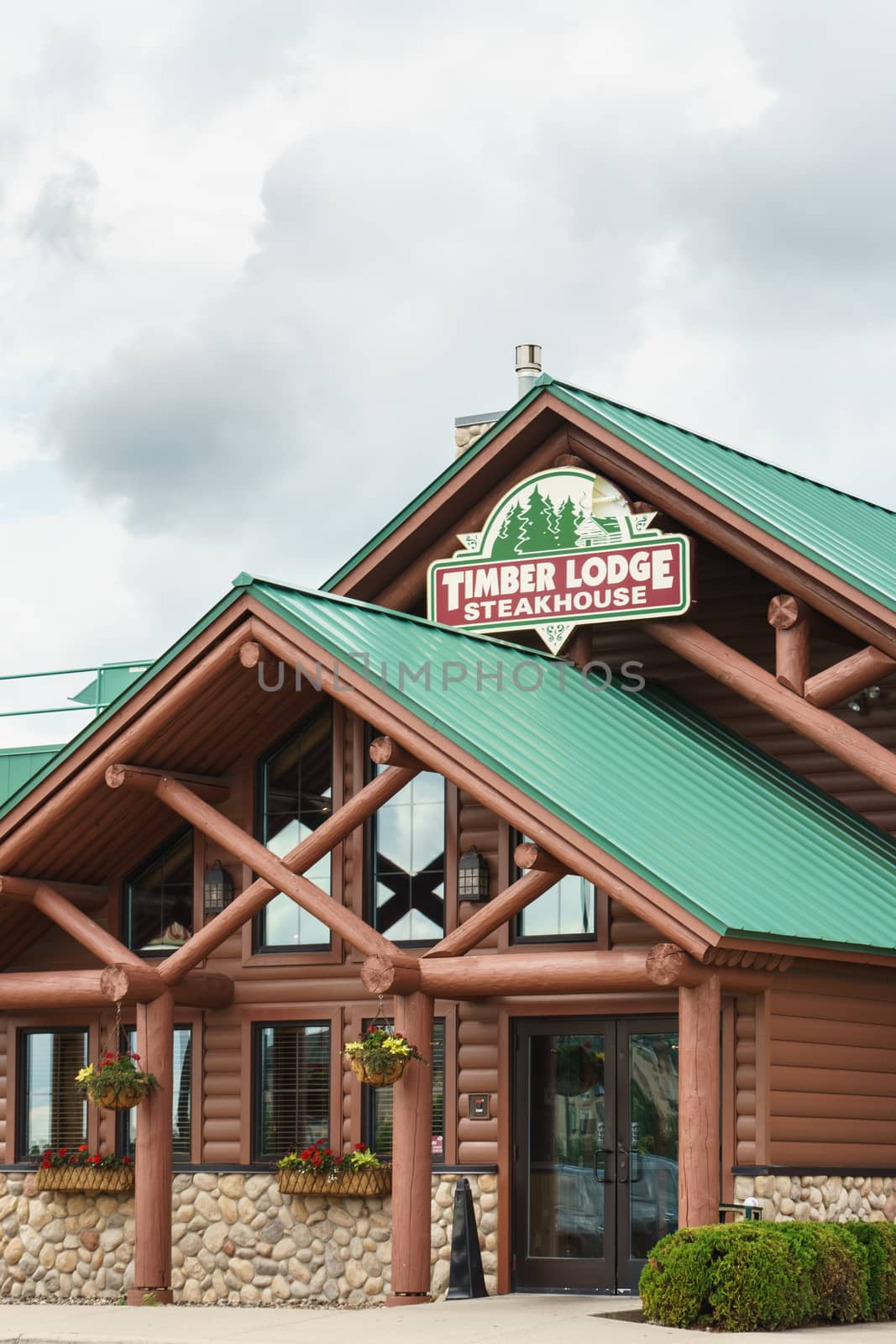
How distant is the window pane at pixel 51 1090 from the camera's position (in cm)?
2167

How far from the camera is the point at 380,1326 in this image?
16141mm

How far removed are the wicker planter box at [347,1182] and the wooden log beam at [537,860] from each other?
13.0ft

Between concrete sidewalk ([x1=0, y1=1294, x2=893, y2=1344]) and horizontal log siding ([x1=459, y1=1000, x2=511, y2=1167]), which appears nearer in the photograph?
concrete sidewalk ([x1=0, y1=1294, x2=893, y2=1344])

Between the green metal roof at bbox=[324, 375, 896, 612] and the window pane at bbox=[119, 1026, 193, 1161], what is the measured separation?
4.96 m

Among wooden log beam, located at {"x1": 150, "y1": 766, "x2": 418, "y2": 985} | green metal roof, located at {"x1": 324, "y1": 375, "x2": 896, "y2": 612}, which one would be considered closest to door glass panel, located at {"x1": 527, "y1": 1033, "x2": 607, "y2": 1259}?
wooden log beam, located at {"x1": 150, "y1": 766, "x2": 418, "y2": 985}

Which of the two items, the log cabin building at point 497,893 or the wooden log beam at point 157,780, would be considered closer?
the log cabin building at point 497,893

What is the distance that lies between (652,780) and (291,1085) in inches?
193

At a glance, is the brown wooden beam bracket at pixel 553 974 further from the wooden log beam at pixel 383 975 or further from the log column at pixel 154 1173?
the log column at pixel 154 1173

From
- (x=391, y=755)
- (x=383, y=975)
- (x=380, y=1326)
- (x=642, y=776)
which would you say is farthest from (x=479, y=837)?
(x=380, y=1326)

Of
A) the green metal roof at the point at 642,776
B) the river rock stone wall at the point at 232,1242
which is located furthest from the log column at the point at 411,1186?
the green metal roof at the point at 642,776

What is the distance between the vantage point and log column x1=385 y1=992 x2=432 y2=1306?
1759 cm

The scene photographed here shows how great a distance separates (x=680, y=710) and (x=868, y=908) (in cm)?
372

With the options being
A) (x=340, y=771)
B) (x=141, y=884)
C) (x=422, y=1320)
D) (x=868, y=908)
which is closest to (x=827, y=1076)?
(x=868, y=908)

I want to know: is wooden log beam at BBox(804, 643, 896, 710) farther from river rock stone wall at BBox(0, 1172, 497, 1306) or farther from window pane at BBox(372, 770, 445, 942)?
river rock stone wall at BBox(0, 1172, 497, 1306)
